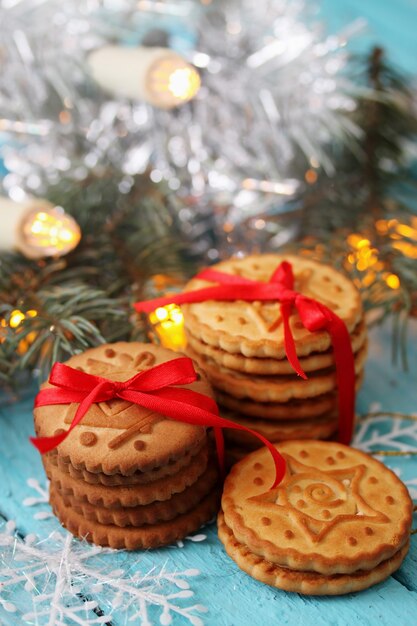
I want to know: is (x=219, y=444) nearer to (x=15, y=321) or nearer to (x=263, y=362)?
(x=263, y=362)

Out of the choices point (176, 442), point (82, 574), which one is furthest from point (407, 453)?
point (82, 574)

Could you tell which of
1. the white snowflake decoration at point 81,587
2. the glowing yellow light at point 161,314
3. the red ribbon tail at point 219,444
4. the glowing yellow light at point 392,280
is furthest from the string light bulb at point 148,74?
the white snowflake decoration at point 81,587

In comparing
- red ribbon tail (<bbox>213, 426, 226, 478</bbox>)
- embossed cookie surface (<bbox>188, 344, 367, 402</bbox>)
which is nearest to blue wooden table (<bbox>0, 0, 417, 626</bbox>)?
red ribbon tail (<bbox>213, 426, 226, 478</bbox>)

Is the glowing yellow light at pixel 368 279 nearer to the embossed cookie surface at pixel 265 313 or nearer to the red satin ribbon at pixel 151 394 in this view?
the embossed cookie surface at pixel 265 313

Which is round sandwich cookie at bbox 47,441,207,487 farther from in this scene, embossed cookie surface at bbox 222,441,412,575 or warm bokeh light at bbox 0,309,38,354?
warm bokeh light at bbox 0,309,38,354

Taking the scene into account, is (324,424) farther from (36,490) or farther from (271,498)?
(36,490)

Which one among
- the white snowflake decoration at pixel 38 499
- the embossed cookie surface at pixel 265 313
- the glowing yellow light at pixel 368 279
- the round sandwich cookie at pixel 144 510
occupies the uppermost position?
the embossed cookie surface at pixel 265 313
